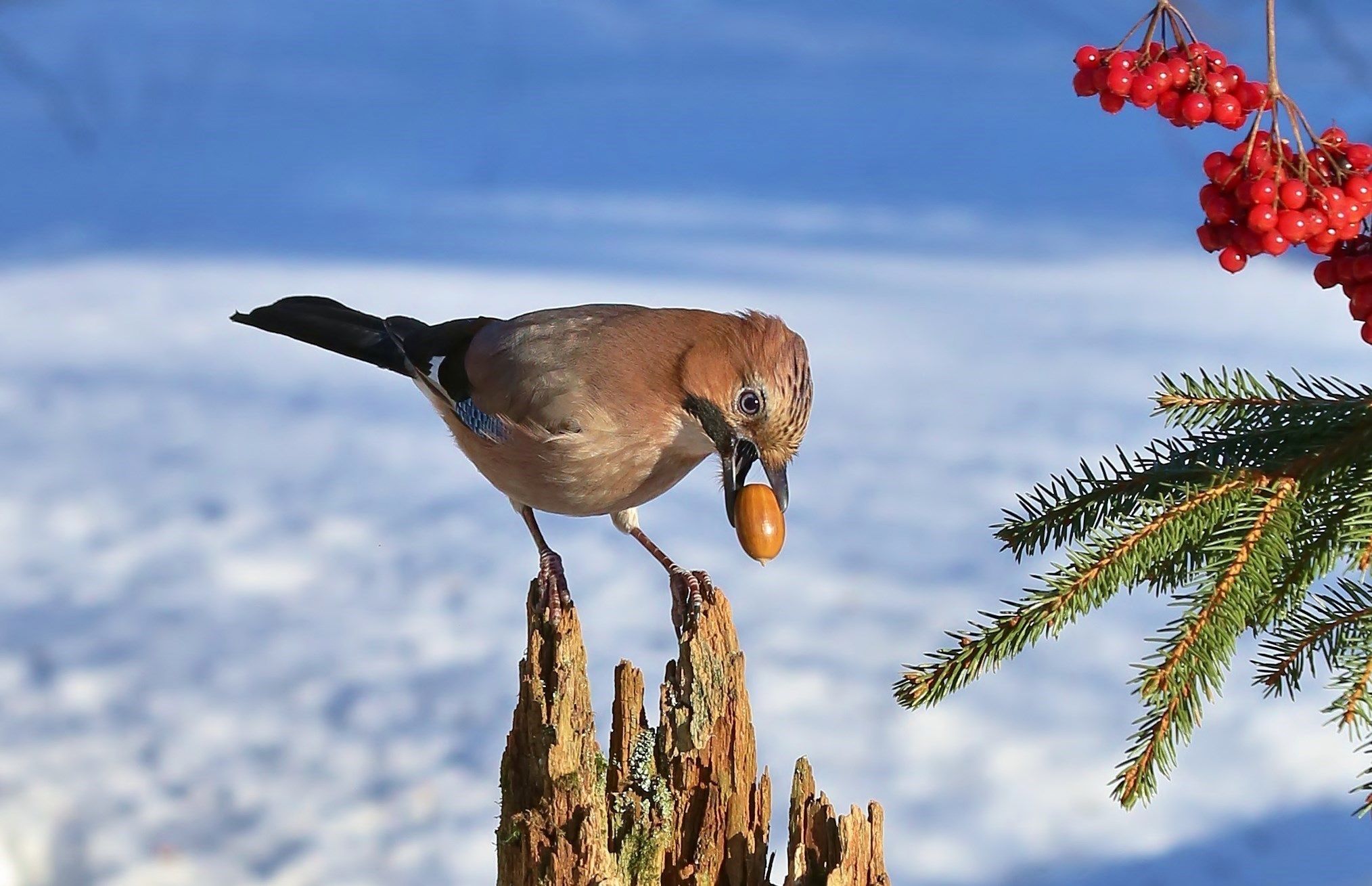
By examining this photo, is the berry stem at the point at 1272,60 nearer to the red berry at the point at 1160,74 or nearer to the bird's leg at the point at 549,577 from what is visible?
the red berry at the point at 1160,74

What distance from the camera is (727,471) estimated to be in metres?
2.49

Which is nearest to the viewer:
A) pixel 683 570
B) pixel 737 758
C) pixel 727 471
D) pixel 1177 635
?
pixel 1177 635

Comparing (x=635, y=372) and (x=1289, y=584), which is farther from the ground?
(x=635, y=372)

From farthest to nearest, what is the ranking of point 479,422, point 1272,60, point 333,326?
point 333,326 < point 479,422 < point 1272,60

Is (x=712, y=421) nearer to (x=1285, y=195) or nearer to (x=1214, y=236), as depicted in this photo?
(x=1214, y=236)

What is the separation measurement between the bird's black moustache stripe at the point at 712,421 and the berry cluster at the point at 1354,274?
1041 millimetres

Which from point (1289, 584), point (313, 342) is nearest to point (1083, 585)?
point (1289, 584)

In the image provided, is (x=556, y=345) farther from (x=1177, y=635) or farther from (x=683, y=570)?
(x=1177, y=635)

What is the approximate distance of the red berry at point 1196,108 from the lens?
193cm

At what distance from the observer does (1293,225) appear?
186cm

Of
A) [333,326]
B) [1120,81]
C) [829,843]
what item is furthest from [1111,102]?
[333,326]

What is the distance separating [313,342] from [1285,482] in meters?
2.23

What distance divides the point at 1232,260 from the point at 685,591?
4.00ft

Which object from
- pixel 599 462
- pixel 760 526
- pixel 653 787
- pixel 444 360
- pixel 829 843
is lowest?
pixel 829 843
